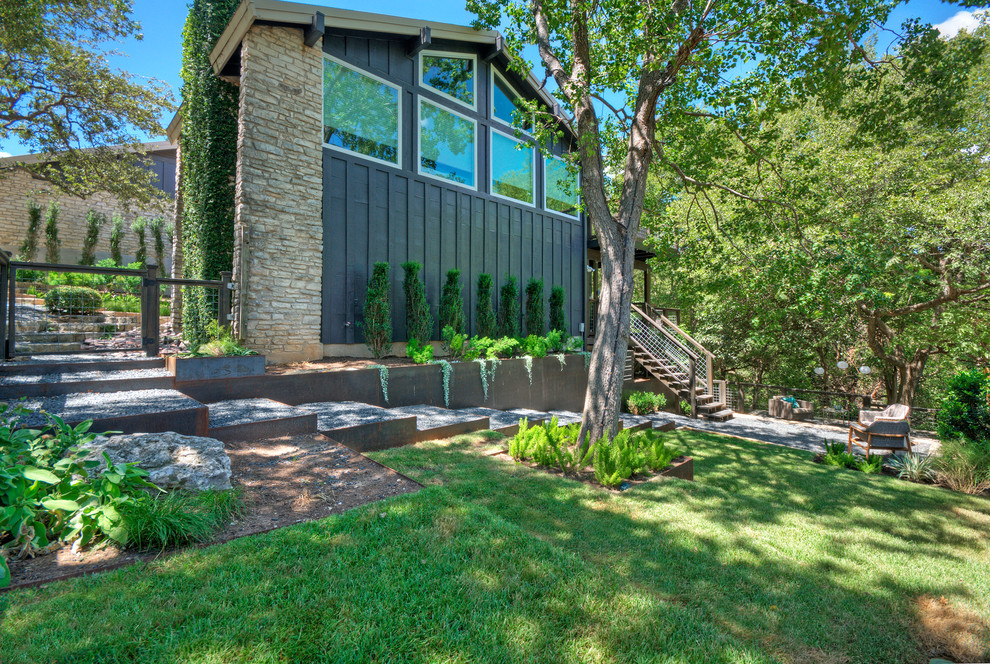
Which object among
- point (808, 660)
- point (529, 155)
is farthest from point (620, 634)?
point (529, 155)

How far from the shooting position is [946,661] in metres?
2.17

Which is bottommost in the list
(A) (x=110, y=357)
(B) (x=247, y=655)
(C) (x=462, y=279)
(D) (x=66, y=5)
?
(B) (x=247, y=655)

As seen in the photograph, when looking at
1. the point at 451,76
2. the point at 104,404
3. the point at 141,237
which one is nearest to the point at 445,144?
the point at 451,76

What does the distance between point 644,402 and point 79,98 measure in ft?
51.2

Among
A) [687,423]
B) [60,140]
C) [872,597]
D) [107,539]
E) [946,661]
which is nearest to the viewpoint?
[946,661]

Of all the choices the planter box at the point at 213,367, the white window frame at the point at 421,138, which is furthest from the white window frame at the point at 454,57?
the planter box at the point at 213,367

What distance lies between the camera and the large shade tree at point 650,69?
15.9ft

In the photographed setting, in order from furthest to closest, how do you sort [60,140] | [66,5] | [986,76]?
[986,76], [60,140], [66,5]

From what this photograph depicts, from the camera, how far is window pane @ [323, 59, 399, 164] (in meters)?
8.07

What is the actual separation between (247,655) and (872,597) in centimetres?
333

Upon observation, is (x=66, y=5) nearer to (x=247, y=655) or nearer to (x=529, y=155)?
(x=529, y=155)

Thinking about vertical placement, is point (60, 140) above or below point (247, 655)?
above

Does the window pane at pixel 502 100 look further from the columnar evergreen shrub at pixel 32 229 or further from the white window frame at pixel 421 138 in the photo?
the columnar evergreen shrub at pixel 32 229

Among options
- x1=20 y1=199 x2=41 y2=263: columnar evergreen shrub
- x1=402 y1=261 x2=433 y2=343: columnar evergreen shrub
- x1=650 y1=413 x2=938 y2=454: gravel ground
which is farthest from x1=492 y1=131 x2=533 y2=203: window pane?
x1=20 y1=199 x2=41 y2=263: columnar evergreen shrub
